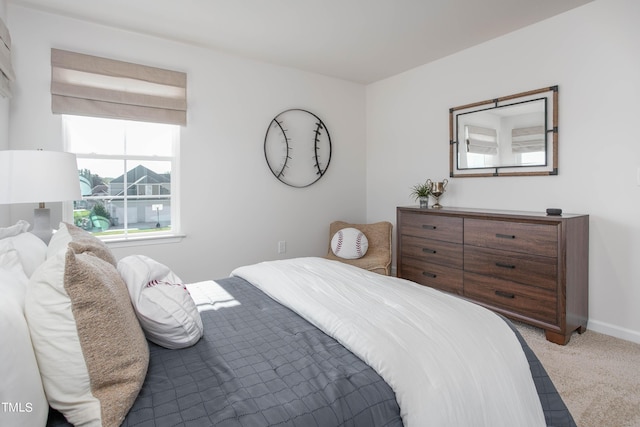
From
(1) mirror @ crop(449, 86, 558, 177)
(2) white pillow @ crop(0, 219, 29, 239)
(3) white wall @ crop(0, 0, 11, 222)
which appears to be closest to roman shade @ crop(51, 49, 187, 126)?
(3) white wall @ crop(0, 0, 11, 222)

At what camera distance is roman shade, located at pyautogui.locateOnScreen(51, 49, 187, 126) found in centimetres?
287

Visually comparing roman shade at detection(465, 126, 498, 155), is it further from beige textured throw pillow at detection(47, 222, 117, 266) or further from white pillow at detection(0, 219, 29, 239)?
white pillow at detection(0, 219, 29, 239)

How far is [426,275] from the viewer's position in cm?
349

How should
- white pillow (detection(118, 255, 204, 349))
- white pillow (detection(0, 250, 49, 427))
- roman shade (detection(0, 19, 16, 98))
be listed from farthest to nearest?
roman shade (detection(0, 19, 16, 98)) < white pillow (detection(118, 255, 204, 349)) < white pillow (detection(0, 250, 49, 427))

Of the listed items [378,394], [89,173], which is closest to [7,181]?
[89,173]

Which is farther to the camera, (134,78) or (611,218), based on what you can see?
(134,78)

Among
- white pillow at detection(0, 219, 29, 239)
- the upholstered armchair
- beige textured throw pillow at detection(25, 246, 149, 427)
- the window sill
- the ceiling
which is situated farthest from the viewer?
the upholstered armchair

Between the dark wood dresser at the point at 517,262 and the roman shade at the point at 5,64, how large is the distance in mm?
3348

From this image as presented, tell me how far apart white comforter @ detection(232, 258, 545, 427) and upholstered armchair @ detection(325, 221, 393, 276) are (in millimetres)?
1877

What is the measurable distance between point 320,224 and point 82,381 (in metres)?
3.54

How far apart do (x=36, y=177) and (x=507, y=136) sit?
350 centimetres

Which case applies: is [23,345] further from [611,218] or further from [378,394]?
[611,218]

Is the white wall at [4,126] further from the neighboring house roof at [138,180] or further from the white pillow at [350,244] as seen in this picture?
the white pillow at [350,244]

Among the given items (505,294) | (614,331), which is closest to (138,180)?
(505,294)
